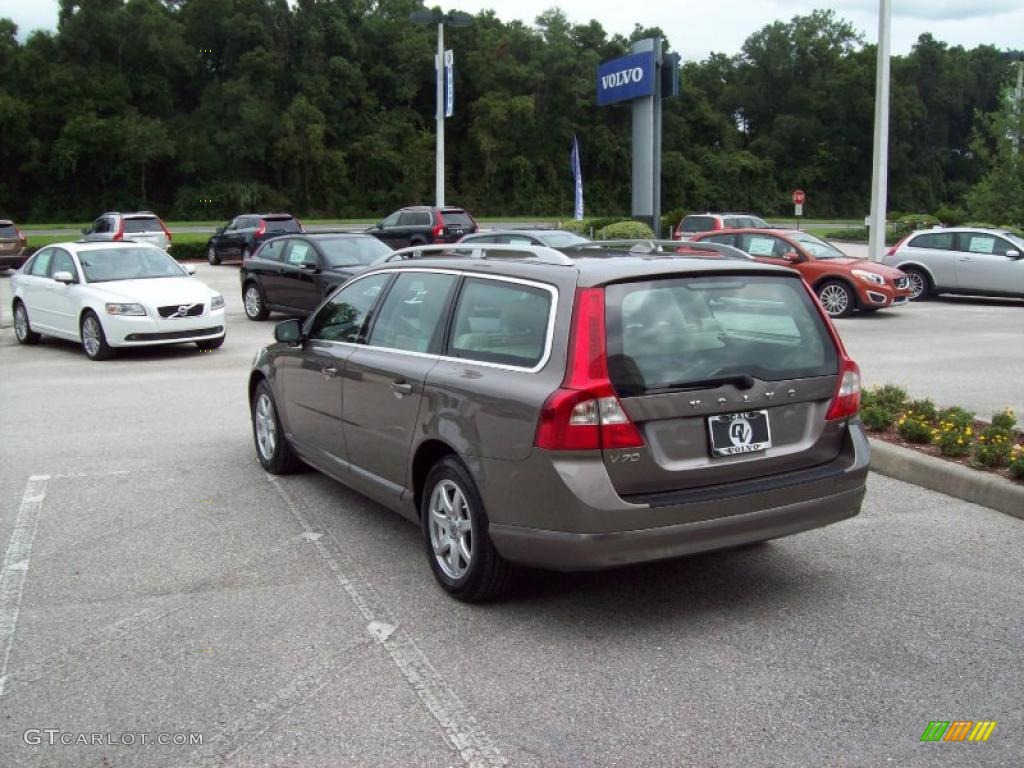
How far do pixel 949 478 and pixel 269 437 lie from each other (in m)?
4.54

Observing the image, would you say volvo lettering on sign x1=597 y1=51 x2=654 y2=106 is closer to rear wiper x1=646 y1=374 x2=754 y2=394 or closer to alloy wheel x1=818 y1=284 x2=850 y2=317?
alloy wheel x1=818 y1=284 x2=850 y2=317

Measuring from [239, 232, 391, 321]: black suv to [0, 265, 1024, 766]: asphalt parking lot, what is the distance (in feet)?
31.3

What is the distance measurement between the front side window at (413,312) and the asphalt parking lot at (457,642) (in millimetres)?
1140

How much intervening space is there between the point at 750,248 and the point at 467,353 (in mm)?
15636

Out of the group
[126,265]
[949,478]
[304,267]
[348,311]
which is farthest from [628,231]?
[348,311]

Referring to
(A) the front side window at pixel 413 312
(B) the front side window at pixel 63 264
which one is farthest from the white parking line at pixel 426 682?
(B) the front side window at pixel 63 264

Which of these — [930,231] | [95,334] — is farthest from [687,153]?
[95,334]

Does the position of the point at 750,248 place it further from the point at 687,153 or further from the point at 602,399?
the point at 687,153

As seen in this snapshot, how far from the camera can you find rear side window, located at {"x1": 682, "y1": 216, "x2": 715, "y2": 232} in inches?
1110

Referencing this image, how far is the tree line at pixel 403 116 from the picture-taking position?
67.5 meters

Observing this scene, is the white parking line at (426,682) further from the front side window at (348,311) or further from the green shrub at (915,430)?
the green shrub at (915,430)

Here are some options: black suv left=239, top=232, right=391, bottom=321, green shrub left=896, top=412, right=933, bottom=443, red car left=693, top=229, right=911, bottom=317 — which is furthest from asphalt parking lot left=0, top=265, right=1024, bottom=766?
red car left=693, top=229, right=911, bottom=317

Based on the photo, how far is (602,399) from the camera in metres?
4.42

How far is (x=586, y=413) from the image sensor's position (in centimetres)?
439
